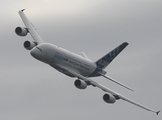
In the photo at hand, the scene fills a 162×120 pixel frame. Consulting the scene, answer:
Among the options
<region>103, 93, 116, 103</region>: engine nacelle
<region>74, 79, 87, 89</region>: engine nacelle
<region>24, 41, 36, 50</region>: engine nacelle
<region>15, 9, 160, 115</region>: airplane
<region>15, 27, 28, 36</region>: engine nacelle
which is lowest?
<region>103, 93, 116, 103</region>: engine nacelle

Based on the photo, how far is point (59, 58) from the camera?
161m

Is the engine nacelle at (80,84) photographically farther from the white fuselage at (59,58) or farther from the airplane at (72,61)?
the white fuselage at (59,58)

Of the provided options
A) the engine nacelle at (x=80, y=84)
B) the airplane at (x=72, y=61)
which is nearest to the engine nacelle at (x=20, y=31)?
the airplane at (x=72, y=61)

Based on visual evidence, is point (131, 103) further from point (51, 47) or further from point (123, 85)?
point (51, 47)

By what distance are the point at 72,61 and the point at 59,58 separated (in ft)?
14.7

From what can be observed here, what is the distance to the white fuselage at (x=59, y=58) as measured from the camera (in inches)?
6255

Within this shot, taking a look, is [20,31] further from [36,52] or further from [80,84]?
[80,84]

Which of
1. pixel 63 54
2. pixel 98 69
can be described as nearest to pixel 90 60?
pixel 98 69

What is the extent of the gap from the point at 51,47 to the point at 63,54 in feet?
11.9

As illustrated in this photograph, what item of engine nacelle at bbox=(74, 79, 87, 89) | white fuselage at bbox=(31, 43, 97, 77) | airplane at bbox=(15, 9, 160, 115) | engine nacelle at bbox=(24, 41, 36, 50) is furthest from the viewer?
engine nacelle at bbox=(24, 41, 36, 50)

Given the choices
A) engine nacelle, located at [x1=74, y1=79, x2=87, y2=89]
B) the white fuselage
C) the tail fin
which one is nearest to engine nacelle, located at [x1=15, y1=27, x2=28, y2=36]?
the white fuselage

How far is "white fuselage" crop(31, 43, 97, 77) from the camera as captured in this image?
521 ft

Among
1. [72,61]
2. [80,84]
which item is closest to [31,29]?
[72,61]

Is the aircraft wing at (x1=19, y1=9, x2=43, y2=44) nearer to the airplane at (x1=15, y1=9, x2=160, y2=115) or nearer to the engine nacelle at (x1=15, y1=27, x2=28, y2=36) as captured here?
the airplane at (x1=15, y1=9, x2=160, y2=115)
